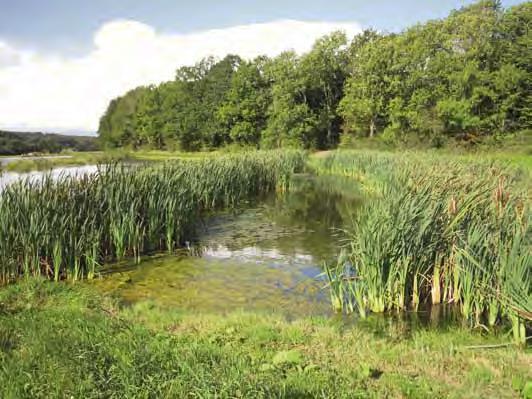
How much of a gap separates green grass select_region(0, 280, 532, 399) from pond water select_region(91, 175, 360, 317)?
3.35 feet

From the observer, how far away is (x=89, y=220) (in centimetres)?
790

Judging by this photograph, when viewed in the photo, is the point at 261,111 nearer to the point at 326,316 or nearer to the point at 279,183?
the point at 279,183

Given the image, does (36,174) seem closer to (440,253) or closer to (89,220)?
(89,220)

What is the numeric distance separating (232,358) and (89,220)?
17.4 feet

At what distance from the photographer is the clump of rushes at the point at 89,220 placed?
679 cm

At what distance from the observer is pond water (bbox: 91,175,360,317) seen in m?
6.48

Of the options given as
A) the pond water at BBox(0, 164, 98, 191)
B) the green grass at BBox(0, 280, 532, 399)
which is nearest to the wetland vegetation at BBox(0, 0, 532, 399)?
the green grass at BBox(0, 280, 532, 399)

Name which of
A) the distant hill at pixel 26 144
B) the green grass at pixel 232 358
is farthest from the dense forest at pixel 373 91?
the green grass at pixel 232 358

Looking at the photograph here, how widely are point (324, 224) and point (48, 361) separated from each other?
1012 cm

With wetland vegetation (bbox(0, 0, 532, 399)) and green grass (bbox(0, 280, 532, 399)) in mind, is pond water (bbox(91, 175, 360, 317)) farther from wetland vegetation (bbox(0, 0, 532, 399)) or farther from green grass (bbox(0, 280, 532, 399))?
Answer: green grass (bbox(0, 280, 532, 399))

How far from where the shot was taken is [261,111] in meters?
51.6

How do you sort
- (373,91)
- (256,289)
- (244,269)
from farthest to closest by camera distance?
1. (373,91)
2. (244,269)
3. (256,289)

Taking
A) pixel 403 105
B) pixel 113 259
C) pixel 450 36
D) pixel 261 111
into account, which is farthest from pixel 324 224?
pixel 261 111

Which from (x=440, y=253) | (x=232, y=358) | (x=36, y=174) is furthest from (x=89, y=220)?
(x=36, y=174)
